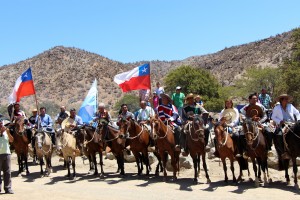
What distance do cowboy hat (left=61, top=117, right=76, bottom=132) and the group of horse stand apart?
0.24 meters

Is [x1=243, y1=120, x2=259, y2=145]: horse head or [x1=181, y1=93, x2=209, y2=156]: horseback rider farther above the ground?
[x1=181, y1=93, x2=209, y2=156]: horseback rider

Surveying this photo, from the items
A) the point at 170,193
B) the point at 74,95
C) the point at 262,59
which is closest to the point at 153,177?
the point at 170,193

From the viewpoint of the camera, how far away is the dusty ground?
477 inches

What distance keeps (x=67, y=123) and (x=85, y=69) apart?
6139cm

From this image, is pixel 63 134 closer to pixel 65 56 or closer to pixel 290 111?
pixel 290 111

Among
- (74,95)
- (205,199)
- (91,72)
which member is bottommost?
(205,199)

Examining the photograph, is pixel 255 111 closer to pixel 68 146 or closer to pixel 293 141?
pixel 293 141

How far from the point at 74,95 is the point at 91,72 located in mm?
6993

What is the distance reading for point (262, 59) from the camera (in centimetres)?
7862

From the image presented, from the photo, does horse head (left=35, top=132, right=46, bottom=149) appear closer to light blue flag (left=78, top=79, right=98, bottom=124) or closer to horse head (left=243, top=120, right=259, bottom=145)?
light blue flag (left=78, top=79, right=98, bottom=124)

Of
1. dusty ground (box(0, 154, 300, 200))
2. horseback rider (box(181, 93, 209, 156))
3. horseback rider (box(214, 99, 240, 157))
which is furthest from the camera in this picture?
horseback rider (box(181, 93, 209, 156))

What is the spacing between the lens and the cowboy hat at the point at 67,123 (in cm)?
1688

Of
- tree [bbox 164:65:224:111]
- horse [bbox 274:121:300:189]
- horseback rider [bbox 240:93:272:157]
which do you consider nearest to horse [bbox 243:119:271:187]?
horseback rider [bbox 240:93:272:157]

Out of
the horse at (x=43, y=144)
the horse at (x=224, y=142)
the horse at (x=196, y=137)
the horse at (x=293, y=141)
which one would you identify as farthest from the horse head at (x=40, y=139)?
the horse at (x=293, y=141)
